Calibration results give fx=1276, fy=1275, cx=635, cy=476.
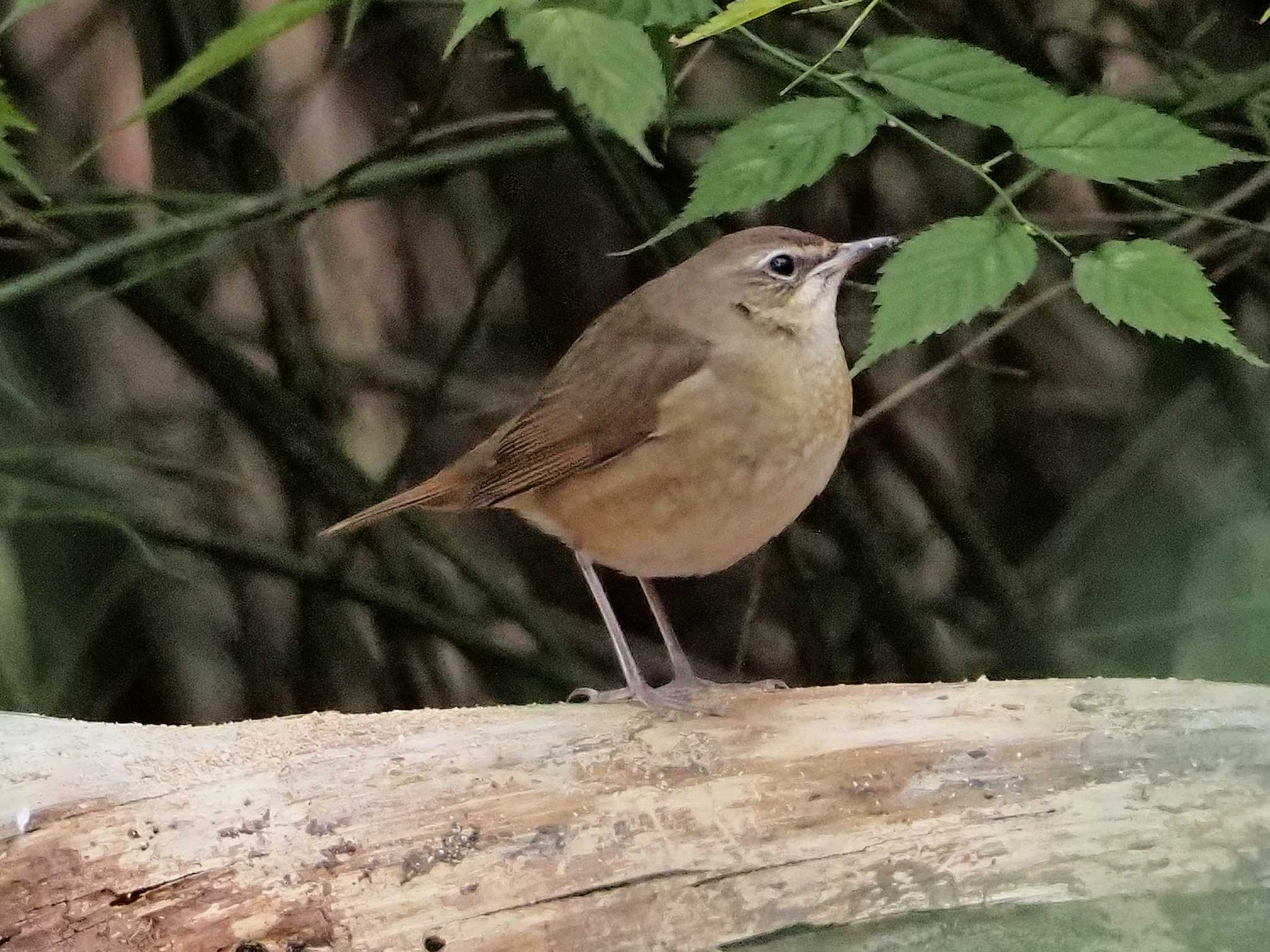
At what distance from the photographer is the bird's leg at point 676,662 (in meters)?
2.09

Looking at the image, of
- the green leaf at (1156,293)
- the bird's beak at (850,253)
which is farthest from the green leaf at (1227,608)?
the bird's beak at (850,253)

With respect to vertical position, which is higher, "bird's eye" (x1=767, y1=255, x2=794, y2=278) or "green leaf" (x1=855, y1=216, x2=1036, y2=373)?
"bird's eye" (x1=767, y1=255, x2=794, y2=278)

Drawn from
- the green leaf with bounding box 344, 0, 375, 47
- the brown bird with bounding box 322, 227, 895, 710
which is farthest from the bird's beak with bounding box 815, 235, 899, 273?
the green leaf with bounding box 344, 0, 375, 47

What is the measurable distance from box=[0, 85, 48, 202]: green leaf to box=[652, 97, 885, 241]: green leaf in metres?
1.10

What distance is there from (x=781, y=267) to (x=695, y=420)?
0.89ft

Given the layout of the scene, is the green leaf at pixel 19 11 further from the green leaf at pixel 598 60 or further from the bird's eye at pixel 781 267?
the bird's eye at pixel 781 267

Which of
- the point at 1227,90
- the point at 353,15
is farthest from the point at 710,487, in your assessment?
the point at 1227,90

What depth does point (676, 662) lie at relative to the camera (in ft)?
7.32

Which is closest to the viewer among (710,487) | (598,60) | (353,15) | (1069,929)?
(1069,929)

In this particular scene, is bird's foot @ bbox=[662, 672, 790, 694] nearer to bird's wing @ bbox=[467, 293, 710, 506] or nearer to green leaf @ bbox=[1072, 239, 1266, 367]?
bird's wing @ bbox=[467, 293, 710, 506]

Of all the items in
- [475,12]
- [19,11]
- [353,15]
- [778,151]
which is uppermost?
[19,11]

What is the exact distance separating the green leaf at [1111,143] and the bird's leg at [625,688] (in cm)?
92

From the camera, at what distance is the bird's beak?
185 centimetres

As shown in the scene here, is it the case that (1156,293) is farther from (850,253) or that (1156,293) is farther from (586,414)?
(586,414)
